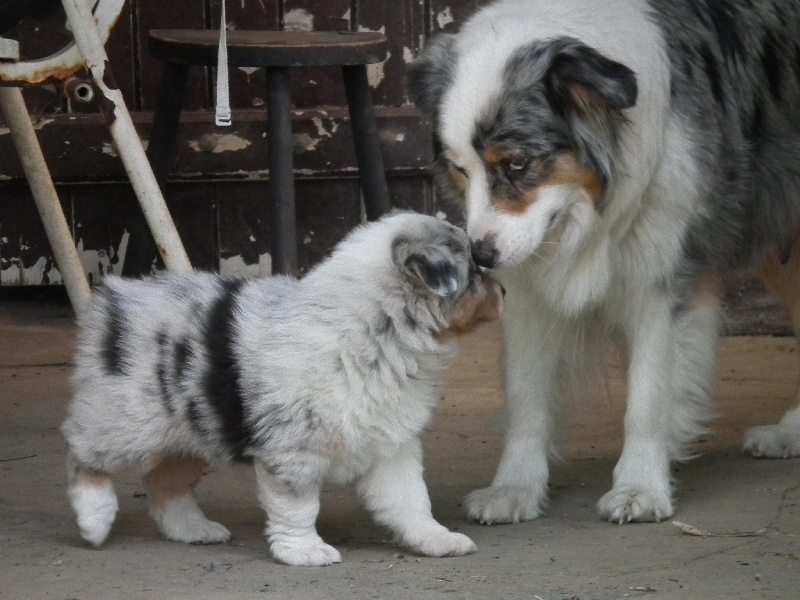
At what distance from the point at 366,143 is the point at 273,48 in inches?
31.1

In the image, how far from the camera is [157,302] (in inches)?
130

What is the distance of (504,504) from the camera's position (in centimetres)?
366

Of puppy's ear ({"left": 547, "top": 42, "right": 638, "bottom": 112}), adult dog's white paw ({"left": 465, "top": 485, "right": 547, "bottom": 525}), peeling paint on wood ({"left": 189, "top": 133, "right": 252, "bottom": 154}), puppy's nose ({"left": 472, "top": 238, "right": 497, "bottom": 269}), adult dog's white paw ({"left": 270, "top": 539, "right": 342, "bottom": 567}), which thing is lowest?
adult dog's white paw ({"left": 465, "top": 485, "right": 547, "bottom": 525})

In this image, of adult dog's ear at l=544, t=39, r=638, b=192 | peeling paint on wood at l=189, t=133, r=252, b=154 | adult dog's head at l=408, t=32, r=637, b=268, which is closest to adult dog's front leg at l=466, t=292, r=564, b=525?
adult dog's head at l=408, t=32, r=637, b=268

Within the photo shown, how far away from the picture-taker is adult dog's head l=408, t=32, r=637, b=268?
335cm

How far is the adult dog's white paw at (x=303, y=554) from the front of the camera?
10.2ft

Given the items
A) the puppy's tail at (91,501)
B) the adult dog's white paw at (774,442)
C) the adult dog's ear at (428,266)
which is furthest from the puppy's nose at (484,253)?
the adult dog's white paw at (774,442)

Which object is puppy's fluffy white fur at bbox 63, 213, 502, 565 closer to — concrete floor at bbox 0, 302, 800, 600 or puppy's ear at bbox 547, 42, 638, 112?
concrete floor at bbox 0, 302, 800, 600

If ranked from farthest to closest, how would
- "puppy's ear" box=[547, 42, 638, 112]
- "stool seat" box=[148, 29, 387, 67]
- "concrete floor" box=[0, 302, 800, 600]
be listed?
"stool seat" box=[148, 29, 387, 67], "puppy's ear" box=[547, 42, 638, 112], "concrete floor" box=[0, 302, 800, 600]

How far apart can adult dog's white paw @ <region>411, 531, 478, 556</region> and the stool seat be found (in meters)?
2.34

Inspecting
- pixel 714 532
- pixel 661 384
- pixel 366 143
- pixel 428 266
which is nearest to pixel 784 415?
pixel 661 384

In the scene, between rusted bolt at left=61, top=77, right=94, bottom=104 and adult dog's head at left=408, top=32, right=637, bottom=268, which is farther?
rusted bolt at left=61, top=77, right=94, bottom=104

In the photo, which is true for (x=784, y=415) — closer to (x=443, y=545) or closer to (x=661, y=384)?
(x=661, y=384)

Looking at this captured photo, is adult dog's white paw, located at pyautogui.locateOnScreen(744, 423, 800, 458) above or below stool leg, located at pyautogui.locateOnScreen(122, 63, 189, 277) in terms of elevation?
below
